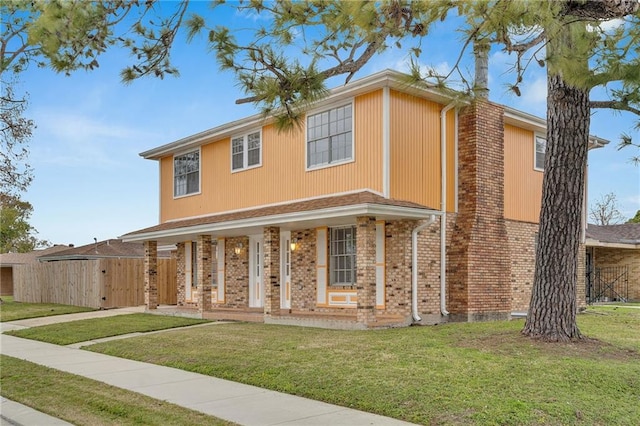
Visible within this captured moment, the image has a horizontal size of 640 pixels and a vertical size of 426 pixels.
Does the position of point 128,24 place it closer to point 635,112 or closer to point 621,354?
point 635,112

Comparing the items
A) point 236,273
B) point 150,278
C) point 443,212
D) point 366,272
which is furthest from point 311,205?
point 150,278

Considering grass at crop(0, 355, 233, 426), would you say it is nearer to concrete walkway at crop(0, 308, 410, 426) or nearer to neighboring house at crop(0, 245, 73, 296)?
concrete walkway at crop(0, 308, 410, 426)

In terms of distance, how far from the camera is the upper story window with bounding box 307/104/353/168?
50.1ft

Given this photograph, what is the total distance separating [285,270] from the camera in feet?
57.4

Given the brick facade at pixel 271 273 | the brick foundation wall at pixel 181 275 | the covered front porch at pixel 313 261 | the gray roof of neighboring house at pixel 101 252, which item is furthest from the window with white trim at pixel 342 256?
the gray roof of neighboring house at pixel 101 252

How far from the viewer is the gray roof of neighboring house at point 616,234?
2658 centimetres

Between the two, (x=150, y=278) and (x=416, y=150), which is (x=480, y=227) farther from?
(x=150, y=278)

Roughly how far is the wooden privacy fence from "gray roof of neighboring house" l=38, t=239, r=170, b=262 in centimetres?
350

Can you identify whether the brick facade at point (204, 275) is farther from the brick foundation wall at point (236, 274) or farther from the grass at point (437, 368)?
the grass at point (437, 368)

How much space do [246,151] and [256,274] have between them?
148 inches

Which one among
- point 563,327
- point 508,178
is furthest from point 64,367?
point 508,178

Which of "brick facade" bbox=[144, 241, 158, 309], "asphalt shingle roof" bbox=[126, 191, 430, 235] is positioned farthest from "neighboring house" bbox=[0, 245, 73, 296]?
"asphalt shingle roof" bbox=[126, 191, 430, 235]

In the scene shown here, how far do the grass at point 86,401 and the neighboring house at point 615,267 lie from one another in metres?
22.8

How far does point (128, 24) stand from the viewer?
772cm
